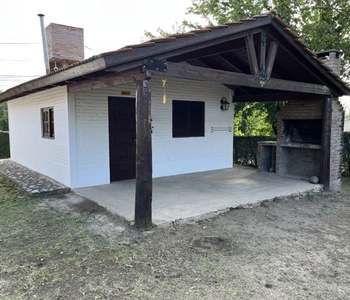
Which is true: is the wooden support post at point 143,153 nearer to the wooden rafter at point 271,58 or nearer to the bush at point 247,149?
the wooden rafter at point 271,58

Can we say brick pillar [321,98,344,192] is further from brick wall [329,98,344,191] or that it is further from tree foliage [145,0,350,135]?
tree foliage [145,0,350,135]

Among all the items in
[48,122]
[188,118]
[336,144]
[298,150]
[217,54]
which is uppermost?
[217,54]

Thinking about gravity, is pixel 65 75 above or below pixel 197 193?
above

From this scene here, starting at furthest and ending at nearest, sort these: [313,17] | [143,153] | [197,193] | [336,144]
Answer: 1. [313,17]
2. [336,144]
3. [197,193]
4. [143,153]

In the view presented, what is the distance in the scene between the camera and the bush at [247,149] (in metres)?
10.2

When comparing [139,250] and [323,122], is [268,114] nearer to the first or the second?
[323,122]

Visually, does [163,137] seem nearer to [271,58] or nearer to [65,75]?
[65,75]

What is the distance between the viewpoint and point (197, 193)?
6.05 metres

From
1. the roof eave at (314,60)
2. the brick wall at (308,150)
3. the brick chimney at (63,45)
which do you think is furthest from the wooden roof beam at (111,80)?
the brick wall at (308,150)

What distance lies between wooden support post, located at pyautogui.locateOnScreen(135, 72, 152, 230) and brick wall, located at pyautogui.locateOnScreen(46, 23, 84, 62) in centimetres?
671

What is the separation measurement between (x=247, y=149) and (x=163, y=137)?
12.8ft

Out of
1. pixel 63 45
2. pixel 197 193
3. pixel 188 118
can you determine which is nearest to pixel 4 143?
pixel 63 45

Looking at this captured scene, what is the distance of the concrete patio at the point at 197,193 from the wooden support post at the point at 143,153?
0.94 feet

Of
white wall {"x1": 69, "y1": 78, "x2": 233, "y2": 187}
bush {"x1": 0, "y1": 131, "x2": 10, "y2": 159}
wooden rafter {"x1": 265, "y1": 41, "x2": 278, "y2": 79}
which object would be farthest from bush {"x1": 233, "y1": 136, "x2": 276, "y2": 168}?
bush {"x1": 0, "y1": 131, "x2": 10, "y2": 159}
